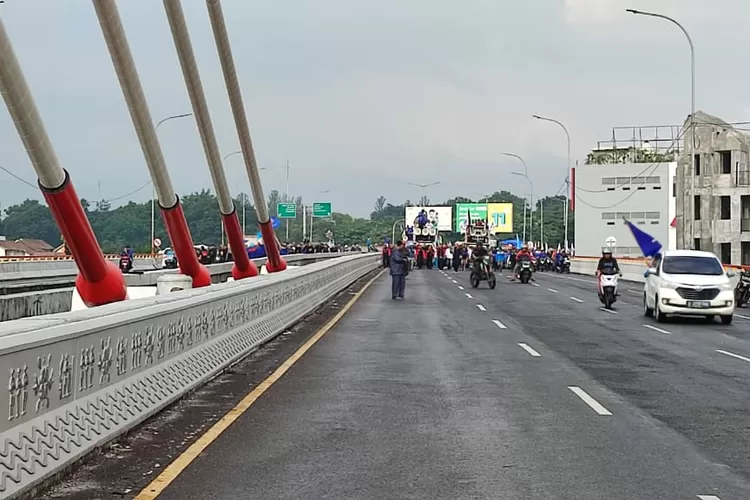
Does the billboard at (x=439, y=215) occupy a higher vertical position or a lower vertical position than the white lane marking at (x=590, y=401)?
higher

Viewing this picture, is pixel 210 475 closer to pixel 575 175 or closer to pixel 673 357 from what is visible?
pixel 673 357

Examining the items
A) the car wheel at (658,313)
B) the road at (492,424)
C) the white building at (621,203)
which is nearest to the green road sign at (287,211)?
the white building at (621,203)

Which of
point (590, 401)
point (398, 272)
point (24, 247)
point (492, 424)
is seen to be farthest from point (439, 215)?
point (492, 424)

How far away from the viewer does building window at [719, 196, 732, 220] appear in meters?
61.5

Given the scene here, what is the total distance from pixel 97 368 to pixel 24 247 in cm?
6699

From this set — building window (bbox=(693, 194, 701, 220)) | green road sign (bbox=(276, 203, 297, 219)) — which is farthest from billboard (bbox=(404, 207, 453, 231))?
building window (bbox=(693, 194, 701, 220))

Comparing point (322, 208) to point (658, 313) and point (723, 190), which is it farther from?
point (658, 313)

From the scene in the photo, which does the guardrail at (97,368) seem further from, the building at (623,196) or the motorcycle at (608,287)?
the building at (623,196)

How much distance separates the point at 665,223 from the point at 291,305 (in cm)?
7741

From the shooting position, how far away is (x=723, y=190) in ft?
202

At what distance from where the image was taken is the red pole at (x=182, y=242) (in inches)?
957

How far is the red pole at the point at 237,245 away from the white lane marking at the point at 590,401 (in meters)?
19.2

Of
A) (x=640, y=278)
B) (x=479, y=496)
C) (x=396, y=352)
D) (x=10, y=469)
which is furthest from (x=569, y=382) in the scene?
(x=640, y=278)

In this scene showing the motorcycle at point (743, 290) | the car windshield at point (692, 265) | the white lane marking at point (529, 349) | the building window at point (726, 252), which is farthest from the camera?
the building window at point (726, 252)
